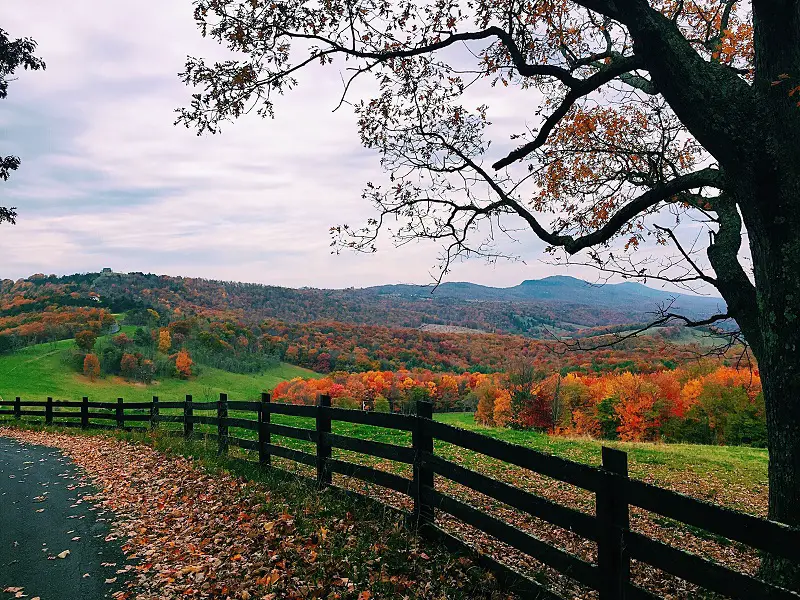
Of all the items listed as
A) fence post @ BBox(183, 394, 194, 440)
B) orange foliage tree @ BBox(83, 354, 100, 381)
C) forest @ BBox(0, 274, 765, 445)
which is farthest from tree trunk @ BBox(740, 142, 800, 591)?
orange foliage tree @ BBox(83, 354, 100, 381)

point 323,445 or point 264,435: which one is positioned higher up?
point 323,445

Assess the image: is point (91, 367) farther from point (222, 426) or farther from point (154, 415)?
point (222, 426)

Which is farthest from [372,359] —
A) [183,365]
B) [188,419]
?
[188,419]

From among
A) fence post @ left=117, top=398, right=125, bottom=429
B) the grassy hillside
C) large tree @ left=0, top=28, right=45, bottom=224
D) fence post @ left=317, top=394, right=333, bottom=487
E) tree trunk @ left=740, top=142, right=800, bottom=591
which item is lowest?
the grassy hillside

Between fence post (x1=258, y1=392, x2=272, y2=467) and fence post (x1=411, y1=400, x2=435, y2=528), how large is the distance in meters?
4.41

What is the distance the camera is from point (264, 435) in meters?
10.1

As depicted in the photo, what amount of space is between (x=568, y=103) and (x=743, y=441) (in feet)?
189

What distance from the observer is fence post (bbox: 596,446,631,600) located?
4039 millimetres

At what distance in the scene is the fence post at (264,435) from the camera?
999cm

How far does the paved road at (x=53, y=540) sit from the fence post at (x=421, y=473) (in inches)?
135

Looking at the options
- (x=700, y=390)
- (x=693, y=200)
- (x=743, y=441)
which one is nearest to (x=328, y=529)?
(x=693, y=200)

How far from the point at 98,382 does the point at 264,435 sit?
4071 inches

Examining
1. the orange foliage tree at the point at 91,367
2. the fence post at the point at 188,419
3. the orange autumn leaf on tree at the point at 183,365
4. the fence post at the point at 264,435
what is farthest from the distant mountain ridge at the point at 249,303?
the fence post at the point at 264,435

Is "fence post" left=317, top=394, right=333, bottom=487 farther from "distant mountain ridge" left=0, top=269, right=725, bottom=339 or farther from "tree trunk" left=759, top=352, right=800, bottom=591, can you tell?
"distant mountain ridge" left=0, top=269, right=725, bottom=339
